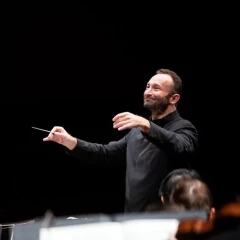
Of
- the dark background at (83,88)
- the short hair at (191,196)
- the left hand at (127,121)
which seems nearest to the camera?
the short hair at (191,196)

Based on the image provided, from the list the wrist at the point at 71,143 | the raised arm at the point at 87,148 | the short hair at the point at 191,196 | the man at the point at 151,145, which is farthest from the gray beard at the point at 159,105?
the short hair at the point at 191,196

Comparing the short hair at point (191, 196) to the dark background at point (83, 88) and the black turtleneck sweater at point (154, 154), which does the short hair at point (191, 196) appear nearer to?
the black turtleneck sweater at point (154, 154)

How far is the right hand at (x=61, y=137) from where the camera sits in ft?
5.10

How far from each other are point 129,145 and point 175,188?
703 mm

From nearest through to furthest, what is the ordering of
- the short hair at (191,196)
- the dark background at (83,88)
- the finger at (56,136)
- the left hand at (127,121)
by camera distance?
the short hair at (191,196) < the left hand at (127,121) < the finger at (56,136) < the dark background at (83,88)

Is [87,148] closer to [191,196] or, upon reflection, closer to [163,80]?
[163,80]

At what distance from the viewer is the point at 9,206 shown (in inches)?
93.9

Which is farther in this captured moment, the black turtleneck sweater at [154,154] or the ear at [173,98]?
the ear at [173,98]

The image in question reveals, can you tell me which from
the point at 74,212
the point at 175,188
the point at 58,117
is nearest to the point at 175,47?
the point at 58,117

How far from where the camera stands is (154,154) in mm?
1505

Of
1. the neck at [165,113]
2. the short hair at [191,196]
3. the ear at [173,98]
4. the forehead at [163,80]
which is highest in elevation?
the forehead at [163,80]

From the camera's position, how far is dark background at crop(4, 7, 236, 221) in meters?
2.29

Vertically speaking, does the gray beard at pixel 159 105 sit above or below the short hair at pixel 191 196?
above

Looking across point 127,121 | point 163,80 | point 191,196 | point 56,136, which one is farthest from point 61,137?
point 191,196
